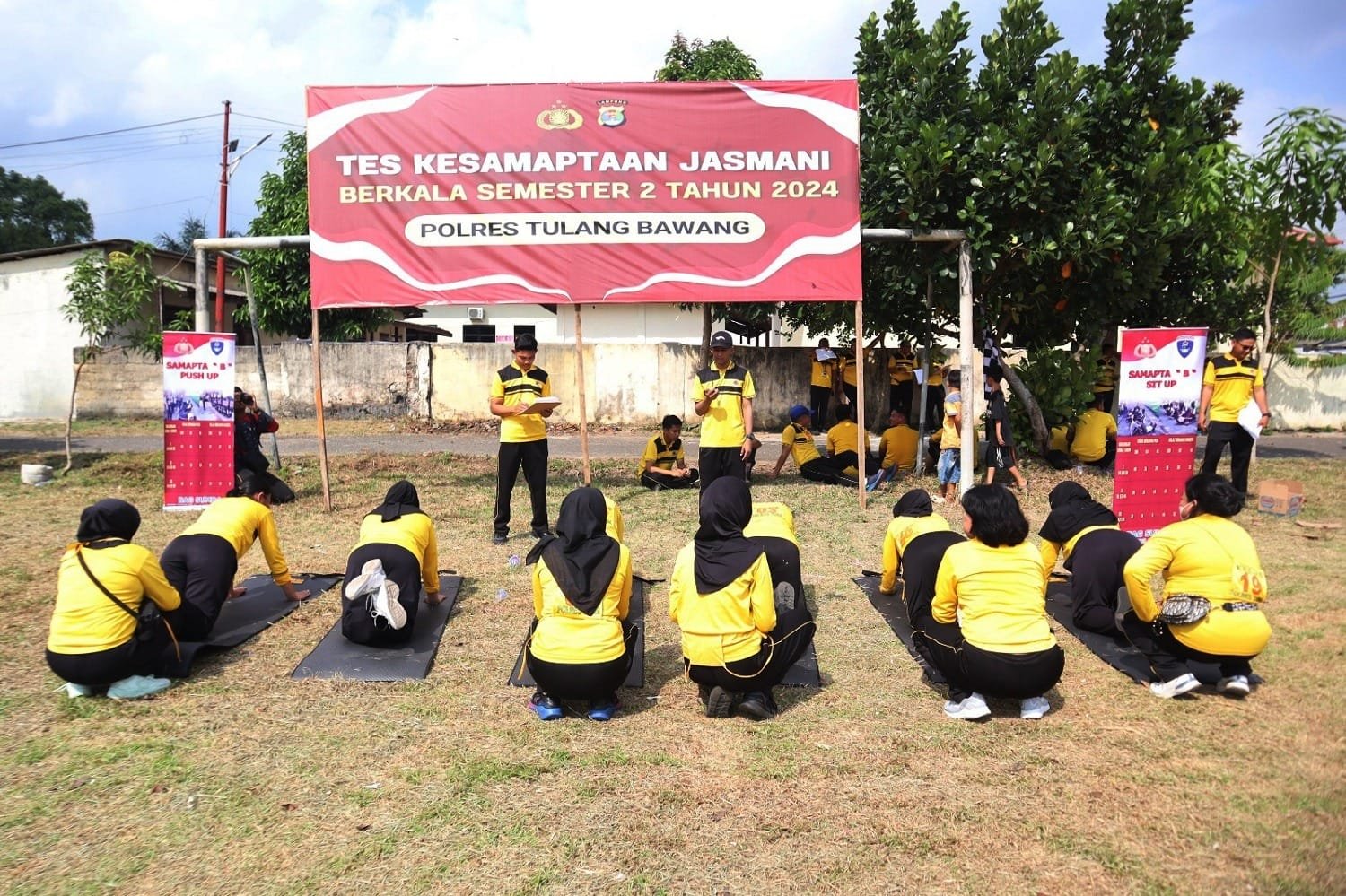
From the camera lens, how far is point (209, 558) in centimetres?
531

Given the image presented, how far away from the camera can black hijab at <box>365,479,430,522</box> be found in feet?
18.2

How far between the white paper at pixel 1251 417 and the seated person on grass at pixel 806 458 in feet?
13.1

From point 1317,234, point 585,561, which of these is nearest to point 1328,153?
point 1317,234

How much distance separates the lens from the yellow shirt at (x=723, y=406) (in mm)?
7938

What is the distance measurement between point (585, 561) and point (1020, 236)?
7893mm

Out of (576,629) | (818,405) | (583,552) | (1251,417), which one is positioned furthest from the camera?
(818,405)

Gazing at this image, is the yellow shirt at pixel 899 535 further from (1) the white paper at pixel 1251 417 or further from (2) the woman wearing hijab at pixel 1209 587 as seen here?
(1) the white paper at pixel 1251 417

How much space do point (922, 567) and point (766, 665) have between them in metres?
1.36

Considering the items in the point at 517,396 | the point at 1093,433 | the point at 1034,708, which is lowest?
the point at 1034,708

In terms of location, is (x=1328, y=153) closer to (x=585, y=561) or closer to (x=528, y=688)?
(x=585, y=561)

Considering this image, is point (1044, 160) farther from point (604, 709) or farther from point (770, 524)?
point (604, 709)

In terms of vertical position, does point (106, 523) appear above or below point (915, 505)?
above

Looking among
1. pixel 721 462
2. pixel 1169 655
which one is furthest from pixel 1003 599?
pixel 721 462

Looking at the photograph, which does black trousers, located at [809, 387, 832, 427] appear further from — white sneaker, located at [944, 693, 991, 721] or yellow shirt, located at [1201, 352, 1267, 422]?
white sneaker, located at [944, 693, 991, 721]
